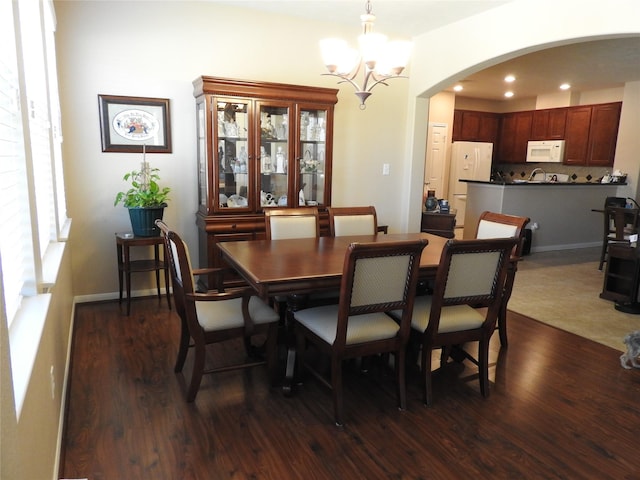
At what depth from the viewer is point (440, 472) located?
6.59 ft

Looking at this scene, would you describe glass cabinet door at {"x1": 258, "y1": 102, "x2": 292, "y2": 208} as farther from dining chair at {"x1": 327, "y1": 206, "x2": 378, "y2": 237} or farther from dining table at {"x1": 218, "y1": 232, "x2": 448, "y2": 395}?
dining table at {"x1": 218, "y1": 232, "x2": 448, "y2": 395}

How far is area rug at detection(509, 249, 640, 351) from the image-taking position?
151 inches

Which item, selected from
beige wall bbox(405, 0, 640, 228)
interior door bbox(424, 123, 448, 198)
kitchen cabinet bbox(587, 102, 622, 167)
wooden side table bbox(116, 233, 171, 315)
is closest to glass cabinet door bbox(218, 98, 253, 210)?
wooden side table bbox(116, 233, 171, 315)

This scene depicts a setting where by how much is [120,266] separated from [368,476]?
2.76 metres

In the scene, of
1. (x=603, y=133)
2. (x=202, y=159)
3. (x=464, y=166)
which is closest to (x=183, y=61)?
(x=202, y=159)

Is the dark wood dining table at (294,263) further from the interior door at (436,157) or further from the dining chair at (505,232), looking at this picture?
the interior door at (436,157)

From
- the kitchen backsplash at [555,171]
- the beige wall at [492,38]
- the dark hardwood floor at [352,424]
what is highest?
the beige wall at [492,38]

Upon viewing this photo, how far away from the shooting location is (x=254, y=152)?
13.6 ft

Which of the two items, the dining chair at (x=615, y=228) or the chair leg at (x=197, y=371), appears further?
the dining chair at (x=615, y=228)

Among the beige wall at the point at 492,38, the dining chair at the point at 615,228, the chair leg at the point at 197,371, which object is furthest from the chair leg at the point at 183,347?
the dining chair at the point at 615,228

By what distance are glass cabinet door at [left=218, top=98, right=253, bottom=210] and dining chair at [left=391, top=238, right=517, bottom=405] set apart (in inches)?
82.2

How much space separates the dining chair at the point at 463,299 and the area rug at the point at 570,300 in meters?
1.55

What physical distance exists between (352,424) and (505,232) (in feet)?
5.73

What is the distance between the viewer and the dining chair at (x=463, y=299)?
2.42m
